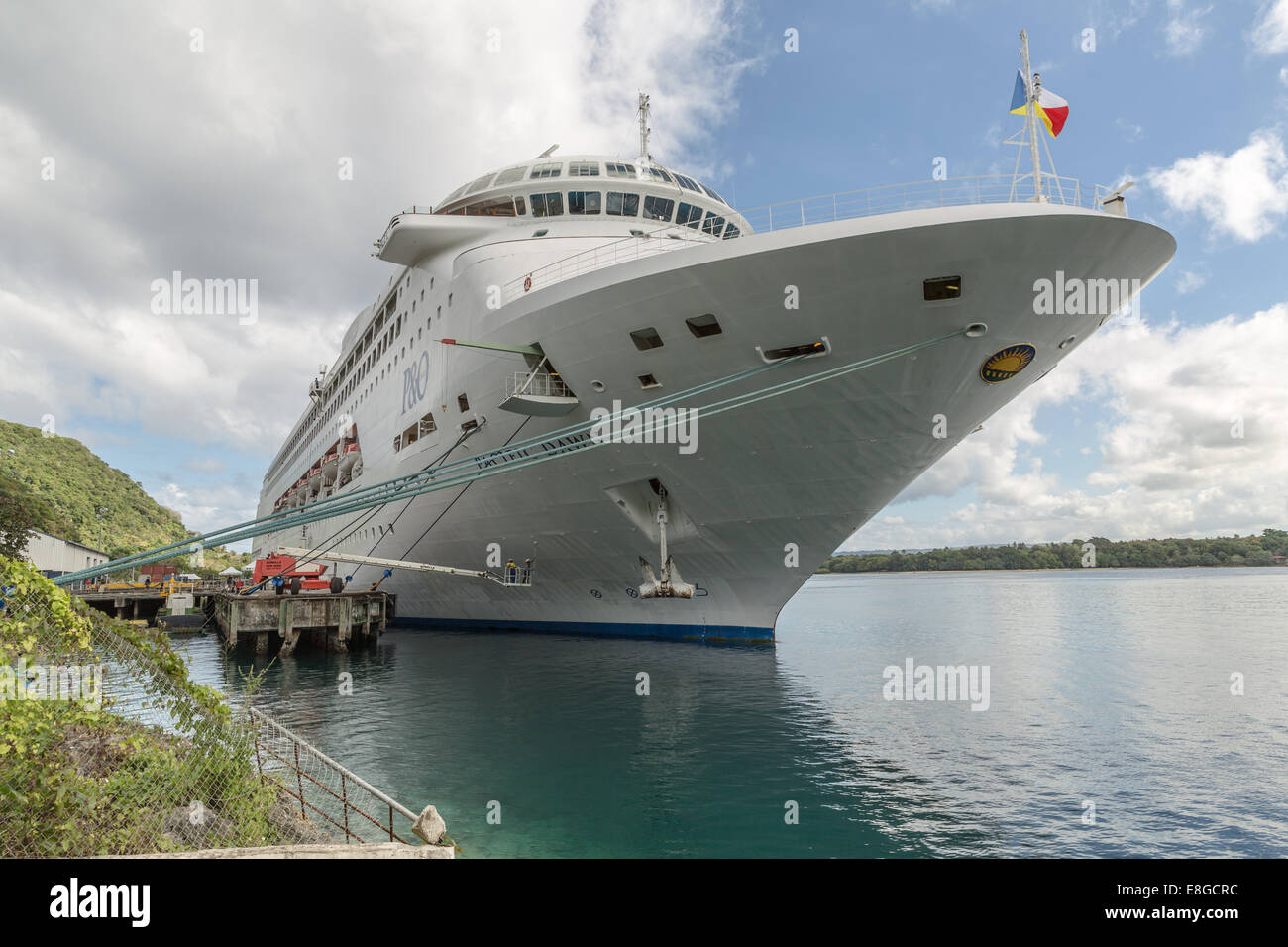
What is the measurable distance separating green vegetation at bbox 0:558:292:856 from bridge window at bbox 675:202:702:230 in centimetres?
1731

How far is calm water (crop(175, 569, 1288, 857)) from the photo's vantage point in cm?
753

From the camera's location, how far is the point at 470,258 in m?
18.4

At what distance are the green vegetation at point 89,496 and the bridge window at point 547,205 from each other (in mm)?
69024

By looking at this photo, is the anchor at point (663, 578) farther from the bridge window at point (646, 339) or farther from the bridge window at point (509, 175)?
the bridge window at point (509, 175)

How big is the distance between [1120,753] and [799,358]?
27.3 feet

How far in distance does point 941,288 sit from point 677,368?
4.97 m

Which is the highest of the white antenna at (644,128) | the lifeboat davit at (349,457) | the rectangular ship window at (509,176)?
the white antenna at (644,128)

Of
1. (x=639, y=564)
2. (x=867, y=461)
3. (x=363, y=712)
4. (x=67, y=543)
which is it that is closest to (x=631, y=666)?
(x=639, y=564)


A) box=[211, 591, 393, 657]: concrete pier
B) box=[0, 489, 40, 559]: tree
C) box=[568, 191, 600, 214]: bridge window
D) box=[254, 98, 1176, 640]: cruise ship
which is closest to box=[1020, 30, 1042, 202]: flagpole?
box=[254, 98, 1176, 640]: cruise ship

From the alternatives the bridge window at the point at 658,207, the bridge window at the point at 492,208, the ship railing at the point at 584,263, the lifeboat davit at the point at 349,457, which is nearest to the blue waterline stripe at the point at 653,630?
the ship railing at the point at 584,263

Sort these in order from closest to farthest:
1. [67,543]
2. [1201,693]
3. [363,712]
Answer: [363,712] < [1201,693] < [67,543]

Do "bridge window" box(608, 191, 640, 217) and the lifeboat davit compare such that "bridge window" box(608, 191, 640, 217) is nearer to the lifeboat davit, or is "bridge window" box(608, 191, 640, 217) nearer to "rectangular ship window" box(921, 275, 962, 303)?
"rectangular ship window" box(921, 275, 962, 303)

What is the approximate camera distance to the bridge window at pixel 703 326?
12.3m
